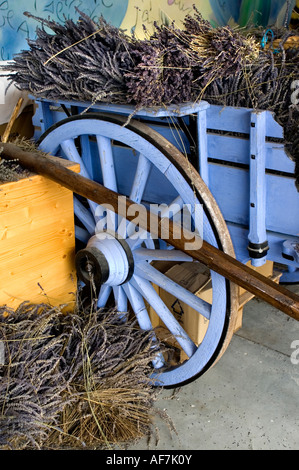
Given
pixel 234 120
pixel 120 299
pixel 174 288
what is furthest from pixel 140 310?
pixel 234 120

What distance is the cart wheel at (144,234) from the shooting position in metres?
1.88

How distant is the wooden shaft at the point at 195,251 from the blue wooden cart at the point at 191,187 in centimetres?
12

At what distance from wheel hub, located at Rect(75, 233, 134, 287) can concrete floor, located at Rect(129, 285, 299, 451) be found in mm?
572

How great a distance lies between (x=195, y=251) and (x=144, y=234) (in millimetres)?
384

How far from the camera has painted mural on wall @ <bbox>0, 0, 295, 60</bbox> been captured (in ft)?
10.5

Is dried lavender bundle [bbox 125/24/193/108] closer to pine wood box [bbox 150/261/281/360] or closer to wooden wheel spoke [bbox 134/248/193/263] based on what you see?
wooden wheel spoke [bbox 134/248/193/263]

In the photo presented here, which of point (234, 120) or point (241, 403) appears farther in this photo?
point (241, 403)

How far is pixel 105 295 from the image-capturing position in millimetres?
2365

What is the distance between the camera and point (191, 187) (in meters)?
1.86

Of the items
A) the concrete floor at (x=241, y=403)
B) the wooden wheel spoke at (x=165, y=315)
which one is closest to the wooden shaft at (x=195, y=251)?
the wooden wheel spoke at (x=165, y=315)

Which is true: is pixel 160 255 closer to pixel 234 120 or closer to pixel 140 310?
pixel 140 310

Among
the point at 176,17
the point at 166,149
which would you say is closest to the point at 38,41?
the point at 166,149

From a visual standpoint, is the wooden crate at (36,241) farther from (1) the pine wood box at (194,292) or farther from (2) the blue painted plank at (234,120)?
(2) the blue painted plank at (234,120)
